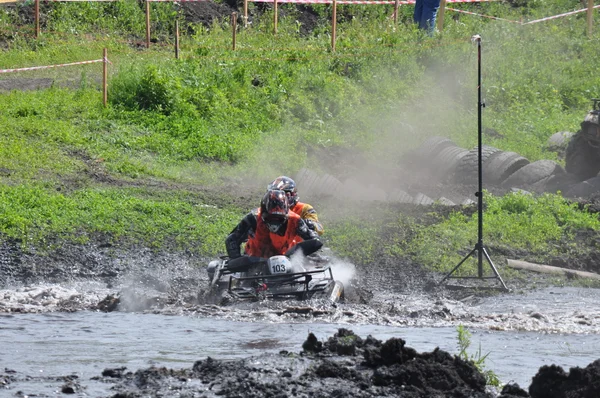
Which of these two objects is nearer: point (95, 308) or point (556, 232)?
point (95, 308)

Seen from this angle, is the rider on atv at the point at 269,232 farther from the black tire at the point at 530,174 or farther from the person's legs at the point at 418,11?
the person's legs at the point at 418,11

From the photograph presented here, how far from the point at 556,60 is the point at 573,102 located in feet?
8.26

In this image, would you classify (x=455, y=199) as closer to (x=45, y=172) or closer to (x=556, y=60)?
(x=45, y=172)

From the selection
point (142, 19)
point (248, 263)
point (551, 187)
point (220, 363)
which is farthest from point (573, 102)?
point (220, 363)

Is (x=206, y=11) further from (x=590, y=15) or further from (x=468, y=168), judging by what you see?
(x=468, y=168)

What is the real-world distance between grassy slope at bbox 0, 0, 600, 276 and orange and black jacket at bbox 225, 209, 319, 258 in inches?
104

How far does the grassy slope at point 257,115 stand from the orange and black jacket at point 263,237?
2647 mm

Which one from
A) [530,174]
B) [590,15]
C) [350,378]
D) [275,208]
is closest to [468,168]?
[530,174]

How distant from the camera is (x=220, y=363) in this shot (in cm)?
1030

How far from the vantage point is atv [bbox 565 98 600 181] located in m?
23.6

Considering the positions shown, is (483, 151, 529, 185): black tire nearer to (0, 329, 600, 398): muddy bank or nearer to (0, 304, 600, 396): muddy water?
(0, 304, 600, 396): muddy water

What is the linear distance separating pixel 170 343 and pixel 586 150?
1419cm

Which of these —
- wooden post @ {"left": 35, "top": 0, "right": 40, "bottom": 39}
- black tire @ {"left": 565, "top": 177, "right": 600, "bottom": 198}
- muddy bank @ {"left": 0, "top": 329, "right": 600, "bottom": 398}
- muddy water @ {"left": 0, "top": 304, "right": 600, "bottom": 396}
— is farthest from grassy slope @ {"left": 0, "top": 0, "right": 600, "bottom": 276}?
muddy bank @ {"left": 0, "top": 329, "right": 600, "bottom": 398}

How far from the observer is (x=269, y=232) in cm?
1534
